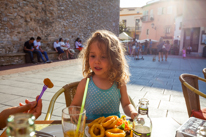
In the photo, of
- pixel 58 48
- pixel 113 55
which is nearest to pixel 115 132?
pixel 113 55

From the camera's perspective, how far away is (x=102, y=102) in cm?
145

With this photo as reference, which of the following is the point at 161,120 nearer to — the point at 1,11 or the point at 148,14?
the point at 1,11

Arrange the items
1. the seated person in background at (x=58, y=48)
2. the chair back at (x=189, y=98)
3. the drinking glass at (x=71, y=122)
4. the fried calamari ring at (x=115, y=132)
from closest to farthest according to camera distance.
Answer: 1. the drinking glass at (x=71, y=122)
2. the fried calamari ring at (x=115, y=132)
3. the chair back at (x=189, y=98)
4. the seated person in background at (x=58, y=48)

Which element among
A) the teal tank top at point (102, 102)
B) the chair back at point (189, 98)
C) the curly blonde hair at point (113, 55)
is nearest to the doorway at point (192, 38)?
the chair back at point (189, 98)

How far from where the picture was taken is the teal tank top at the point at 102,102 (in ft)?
4.75

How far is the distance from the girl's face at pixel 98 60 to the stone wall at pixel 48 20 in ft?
26.4

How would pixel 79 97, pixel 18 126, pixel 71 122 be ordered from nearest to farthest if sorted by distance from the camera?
pixel 18 126 < pixel 71 122 < pixel 79 97

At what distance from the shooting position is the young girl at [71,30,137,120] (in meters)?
1.45

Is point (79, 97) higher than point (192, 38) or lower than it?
lower

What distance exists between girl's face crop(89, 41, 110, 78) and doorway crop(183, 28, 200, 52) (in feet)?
68.9

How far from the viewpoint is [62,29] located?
11695 mm

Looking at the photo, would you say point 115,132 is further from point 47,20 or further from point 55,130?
point 47,20

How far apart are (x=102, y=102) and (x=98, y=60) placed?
0.37 m

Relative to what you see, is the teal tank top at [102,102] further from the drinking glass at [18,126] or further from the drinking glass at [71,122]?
the drinking glass at [18,126]
